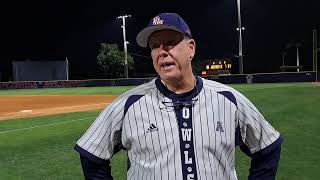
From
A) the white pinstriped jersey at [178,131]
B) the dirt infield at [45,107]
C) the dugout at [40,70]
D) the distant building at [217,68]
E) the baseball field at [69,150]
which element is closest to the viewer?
the white pinstriped jersey at [178,131]

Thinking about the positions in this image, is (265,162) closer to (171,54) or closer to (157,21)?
(171,54)

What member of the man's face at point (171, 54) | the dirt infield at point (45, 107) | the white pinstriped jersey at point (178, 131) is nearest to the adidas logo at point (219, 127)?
the white pinstriped jersey at point (178, 131)

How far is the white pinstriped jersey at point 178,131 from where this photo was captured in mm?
2447

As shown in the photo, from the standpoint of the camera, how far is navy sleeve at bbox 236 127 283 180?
8.55 ft

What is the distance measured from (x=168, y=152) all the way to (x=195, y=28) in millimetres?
76650

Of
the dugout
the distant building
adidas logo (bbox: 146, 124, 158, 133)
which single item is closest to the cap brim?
adidas logo (bbox: 146, 124, 158, 133)

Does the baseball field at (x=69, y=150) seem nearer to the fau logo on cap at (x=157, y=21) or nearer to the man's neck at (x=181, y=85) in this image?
the man's neck at (x=181, y=85)

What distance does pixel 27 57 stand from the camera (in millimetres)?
68875

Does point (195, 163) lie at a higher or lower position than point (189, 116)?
lower

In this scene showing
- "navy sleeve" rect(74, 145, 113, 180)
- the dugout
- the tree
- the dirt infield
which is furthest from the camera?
the tree

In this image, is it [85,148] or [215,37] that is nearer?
[85,148]

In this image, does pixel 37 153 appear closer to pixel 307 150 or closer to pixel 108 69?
pixel 307 150

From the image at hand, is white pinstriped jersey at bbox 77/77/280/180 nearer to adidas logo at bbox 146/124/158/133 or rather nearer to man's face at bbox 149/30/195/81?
adidas logo at bbox 146/124/158/133

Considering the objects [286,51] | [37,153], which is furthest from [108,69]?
[37,153]
